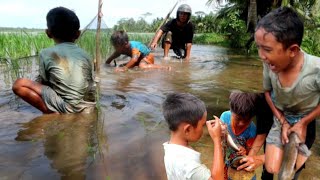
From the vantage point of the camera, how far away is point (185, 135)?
164cm

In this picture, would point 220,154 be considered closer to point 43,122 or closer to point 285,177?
point 285,177

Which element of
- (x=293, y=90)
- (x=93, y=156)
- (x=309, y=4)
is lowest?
(x=93, y=156)

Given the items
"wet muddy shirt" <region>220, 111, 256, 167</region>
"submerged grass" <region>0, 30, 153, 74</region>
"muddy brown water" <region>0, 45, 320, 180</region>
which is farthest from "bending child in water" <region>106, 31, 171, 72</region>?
"wet muddy shirt" <region>220, 111, 256, 167</region>

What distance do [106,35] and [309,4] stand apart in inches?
482

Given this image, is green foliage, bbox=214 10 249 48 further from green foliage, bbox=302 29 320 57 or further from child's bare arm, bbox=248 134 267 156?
child's bare arm, bbox=248 134 267 156

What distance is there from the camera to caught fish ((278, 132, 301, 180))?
187 centimetres

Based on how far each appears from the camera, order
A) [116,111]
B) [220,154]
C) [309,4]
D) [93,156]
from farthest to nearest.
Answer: [309,4]
[116,111]
[93,156]
[220,154]

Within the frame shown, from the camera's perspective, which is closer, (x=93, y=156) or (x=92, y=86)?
(x=93, y=156)

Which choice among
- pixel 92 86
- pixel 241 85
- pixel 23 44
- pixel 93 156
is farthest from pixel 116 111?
pixel 23 44

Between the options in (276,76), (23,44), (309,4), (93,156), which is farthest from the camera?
(309,4)

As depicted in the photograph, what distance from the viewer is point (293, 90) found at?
1.92 meters

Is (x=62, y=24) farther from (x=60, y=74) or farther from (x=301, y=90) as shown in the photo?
(x=301, y=90)

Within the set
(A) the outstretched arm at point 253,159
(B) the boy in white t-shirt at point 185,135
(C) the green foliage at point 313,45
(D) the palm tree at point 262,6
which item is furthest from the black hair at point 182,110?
(D) the palm tree at point 262,6

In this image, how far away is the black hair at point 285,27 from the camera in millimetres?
1780
